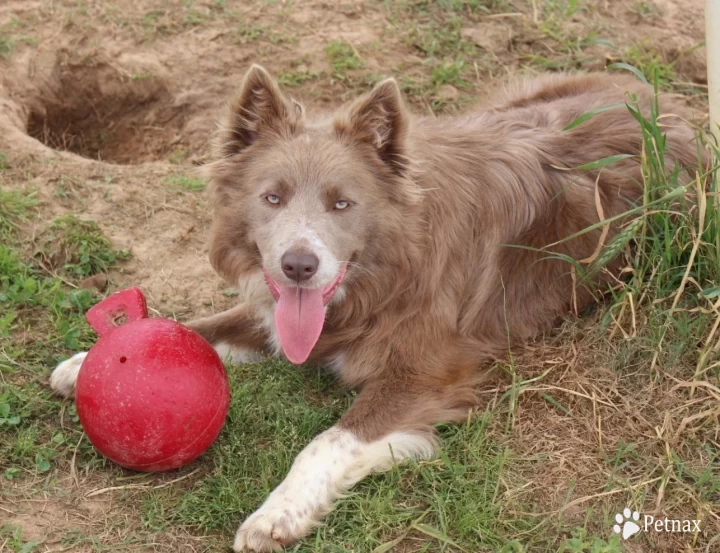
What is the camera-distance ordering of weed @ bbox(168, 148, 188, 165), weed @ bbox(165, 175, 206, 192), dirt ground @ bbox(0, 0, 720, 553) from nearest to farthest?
dirt ground @ bbox(0, 0, 720, 553) < weed @ bbox(165, 175, 206, 192) < weed @ bbox(168, 148, 188, 165)

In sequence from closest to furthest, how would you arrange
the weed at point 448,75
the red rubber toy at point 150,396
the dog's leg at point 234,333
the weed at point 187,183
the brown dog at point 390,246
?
the red rubber toy at point 150,396
the brown dog at point 390,246
the dog's leg at point 234,333
the weed at point 187,183
the weed at point 448,75

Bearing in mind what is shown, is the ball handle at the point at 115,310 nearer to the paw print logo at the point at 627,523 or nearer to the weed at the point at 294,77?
the paw print logo at the point at 627,523

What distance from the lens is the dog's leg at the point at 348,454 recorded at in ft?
11.8

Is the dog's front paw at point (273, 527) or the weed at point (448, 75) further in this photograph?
the weed at point (448, 75)

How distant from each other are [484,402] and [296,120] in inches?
68.1

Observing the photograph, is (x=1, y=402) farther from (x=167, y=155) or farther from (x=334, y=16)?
(x=334, y=16)

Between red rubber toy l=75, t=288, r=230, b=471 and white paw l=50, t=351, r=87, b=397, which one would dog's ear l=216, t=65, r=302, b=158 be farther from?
white paw l=50, t=351, r=87, b=397

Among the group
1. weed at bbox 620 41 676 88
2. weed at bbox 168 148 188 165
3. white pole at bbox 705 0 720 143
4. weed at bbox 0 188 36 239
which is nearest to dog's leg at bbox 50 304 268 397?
weed at bbox 0 188 36 239

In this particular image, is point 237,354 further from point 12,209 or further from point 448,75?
point 448,75

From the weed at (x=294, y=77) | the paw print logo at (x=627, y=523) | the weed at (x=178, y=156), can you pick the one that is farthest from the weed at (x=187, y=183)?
the paw print logo at (x=627, y=523)

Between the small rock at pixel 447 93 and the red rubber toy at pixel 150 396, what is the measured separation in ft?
→ 12.4

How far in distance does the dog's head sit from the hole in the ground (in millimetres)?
2798

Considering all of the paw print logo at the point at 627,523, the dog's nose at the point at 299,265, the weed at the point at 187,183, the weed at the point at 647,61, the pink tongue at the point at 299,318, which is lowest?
the paw print logo at the point at 627,523

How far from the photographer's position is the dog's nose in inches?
148
